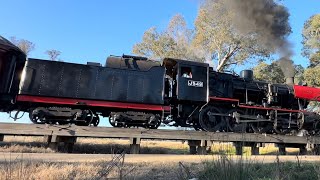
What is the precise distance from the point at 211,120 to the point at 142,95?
11.5 ft

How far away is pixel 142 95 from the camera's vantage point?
49.0ft

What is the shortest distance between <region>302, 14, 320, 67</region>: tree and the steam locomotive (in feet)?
69.4

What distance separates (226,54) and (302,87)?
53.8ft

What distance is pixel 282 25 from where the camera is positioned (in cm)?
2514

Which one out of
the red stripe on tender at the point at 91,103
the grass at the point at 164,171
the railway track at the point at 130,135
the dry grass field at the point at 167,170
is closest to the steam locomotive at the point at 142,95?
the red stripe on tender at the point at 91,103

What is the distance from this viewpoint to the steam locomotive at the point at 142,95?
45.1ft

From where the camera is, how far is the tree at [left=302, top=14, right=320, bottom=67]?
120ft

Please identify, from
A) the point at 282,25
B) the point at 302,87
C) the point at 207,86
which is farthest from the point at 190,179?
the point at 282,25

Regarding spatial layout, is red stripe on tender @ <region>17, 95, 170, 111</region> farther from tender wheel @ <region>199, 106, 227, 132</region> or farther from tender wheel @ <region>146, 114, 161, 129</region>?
tender wheel @ <region>199, 106, 227, 132</region>

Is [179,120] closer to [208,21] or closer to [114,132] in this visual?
[114,132]

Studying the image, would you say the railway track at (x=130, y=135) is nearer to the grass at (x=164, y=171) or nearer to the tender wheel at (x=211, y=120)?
the tender wheel at (x=211, y=120)

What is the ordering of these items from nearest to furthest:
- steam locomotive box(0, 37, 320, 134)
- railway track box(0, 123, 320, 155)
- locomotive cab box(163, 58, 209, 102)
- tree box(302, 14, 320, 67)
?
railway track box(0, 123, 320, 155) < steam locomotive box(0, 37, 320, 134) < locomotive cab box(163, 58, 209, 102) < tree box(302, 14, 320, 67)

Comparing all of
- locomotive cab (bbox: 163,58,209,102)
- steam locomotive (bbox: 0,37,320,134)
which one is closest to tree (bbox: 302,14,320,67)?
steam locomotive (bbox: 0,37,320,134)

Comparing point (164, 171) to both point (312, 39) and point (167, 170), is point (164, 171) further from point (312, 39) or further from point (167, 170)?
point (312, 39)
